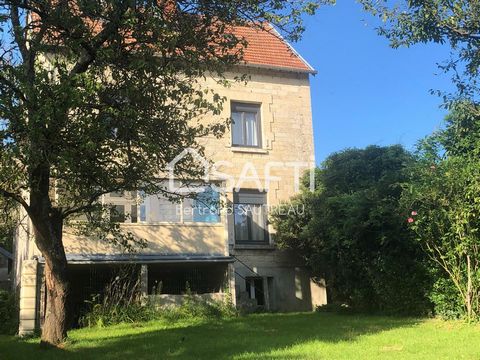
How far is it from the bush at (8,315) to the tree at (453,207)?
10.7 meters

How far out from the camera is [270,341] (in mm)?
10461

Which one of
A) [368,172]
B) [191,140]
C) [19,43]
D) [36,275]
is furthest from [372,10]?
[36,275]

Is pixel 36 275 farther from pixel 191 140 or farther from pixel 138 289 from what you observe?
pixel 191 140

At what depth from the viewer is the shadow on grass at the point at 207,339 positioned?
31.7ft

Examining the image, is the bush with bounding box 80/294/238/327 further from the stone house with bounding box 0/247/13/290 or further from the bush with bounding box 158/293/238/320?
the stone house with bounding box 0/247/13/290

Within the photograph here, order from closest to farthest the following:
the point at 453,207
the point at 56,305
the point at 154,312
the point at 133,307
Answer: the point at 56,305, the point at 453,207, the point at 133,307, the point at 154,312

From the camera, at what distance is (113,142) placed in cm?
966

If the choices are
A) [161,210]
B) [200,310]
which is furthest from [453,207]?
[161,210]

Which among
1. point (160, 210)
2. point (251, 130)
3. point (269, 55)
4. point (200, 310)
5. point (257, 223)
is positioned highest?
point (269, 55)

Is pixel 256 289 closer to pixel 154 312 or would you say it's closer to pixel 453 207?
pixel 154 312

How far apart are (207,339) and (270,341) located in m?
1.35

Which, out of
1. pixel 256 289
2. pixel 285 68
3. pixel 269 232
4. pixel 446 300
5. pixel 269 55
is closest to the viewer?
pixel 446 300

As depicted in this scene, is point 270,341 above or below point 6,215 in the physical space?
below

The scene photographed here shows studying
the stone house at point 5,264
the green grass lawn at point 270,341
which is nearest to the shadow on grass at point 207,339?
the green grass lawn at point 270,341
